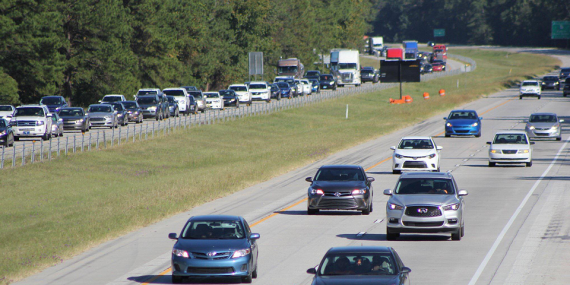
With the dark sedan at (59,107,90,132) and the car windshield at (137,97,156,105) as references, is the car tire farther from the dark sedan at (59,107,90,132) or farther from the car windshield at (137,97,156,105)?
the car windshield at (137,97,156,105)

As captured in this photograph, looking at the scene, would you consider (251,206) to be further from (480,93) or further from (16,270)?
(480,93)

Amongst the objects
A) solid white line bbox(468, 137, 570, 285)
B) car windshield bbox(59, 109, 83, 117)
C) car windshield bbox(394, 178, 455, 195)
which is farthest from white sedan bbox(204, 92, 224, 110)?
car windshield bbox(394, 178, 455, 195)

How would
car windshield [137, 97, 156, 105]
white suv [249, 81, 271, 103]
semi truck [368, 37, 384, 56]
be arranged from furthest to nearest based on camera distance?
semi truck [368, 37, 384, 56]
white suv [249, 81, 271, 103]
car windshield [137, 97, 156, 105]

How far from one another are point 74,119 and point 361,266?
4005 cm

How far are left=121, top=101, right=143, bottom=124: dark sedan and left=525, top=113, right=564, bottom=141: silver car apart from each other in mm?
25146

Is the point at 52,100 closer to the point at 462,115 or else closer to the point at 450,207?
the point at 462,115

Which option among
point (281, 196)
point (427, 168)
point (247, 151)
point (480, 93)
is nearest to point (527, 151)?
point (427, 168)

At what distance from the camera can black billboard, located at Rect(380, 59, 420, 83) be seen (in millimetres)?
89938

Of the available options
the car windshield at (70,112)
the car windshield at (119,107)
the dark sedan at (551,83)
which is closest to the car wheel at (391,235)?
the car windshield at (70,112)

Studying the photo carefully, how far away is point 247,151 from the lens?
5375 cm

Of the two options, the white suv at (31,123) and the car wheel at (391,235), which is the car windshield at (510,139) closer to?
the car wheel at (391,235)

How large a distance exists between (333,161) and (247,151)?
11383 mm

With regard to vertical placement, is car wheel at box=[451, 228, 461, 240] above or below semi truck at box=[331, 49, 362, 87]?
below

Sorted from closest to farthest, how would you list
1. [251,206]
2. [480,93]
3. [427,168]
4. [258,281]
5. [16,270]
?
[258,281]
[16,270]
[251,206]
[427,168]
[480,93]
